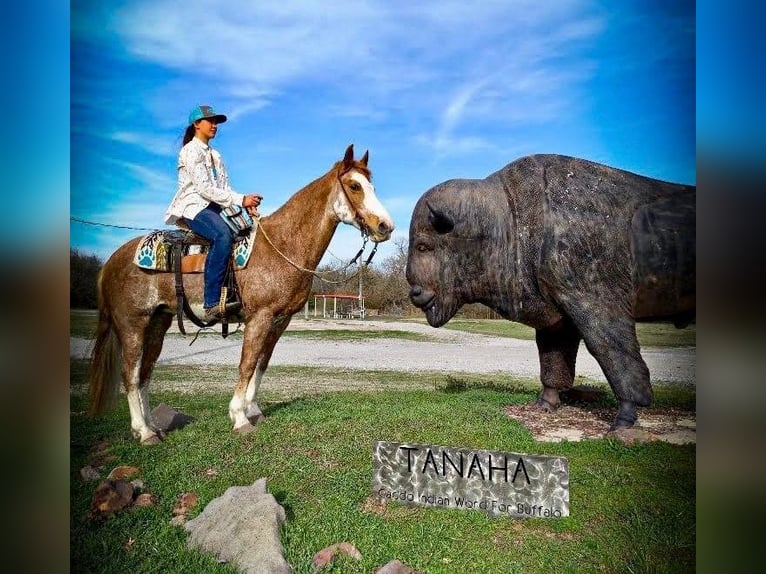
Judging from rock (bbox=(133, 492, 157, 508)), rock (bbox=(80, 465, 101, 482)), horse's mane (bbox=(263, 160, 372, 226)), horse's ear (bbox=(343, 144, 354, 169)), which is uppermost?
horse's ear (bbox=(343, 144, 354, 169))

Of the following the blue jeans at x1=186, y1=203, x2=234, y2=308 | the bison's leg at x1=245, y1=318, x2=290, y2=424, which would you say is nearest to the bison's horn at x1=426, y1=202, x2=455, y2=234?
the bison's leg at x1=245, y1=318, x2=290, y2=424

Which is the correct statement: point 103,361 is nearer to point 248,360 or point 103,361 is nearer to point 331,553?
point 248,360

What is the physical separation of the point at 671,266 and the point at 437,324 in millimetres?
1493

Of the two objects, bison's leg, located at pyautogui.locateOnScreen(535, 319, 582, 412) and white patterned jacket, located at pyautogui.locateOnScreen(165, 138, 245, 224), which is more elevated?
white patterned jacket, located at pyautogui.locateOnScreen(165, 138, 245, 224)

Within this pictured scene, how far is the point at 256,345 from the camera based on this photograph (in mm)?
4500

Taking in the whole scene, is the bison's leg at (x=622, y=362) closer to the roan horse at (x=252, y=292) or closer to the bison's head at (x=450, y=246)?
the bison's head at (x=450, y=246)

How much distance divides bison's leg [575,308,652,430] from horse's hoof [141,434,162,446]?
3244mm

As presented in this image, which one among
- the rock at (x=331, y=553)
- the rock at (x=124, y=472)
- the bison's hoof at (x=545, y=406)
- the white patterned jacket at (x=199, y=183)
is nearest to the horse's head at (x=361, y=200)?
the white patterned jacket at (x=199, y=183)

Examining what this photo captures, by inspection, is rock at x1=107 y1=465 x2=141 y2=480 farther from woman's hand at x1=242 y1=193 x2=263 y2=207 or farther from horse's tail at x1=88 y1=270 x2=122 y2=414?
woman's hand at x1=242 y1=193 x2=263 y2=207

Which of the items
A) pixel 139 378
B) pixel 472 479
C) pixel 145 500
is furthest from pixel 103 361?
pixel 472 479

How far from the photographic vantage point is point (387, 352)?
5012 millimetres

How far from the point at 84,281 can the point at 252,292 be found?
4.68 ft

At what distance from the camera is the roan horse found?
4.27 metres
